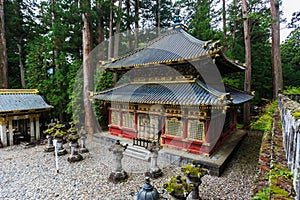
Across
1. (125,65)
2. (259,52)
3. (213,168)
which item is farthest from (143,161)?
(259,52)

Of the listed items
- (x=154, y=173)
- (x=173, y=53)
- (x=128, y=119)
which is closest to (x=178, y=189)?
(x=154, y=173)

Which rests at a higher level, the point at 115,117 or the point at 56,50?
the point at 56,50

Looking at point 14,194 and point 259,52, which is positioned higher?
point 259,52

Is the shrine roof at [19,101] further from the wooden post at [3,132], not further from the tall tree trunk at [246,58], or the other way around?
the tall tree trunk at [246,58]

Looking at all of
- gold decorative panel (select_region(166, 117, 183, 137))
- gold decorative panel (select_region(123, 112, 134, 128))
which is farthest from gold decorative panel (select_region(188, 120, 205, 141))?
gold decorative panel (select_region(123, 112, 134, 128))

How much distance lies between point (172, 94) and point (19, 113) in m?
9.21

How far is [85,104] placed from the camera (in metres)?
11.2

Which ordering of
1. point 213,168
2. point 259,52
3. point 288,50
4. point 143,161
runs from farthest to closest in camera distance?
point 288,50, point 259,52, point 143,161, point 213,168

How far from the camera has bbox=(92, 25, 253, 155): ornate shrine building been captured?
697 centimetres

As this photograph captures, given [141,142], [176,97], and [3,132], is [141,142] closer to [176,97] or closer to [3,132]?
[176,97]

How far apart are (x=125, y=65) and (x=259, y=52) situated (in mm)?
13882

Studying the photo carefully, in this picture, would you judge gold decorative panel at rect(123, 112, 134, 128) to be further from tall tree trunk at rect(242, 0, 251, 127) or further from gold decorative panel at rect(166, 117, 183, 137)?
tall tree trunk at rect(242, 0, 251, 127)

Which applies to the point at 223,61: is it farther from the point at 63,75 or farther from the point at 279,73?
the point at 63,75

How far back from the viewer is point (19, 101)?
33.4ft
